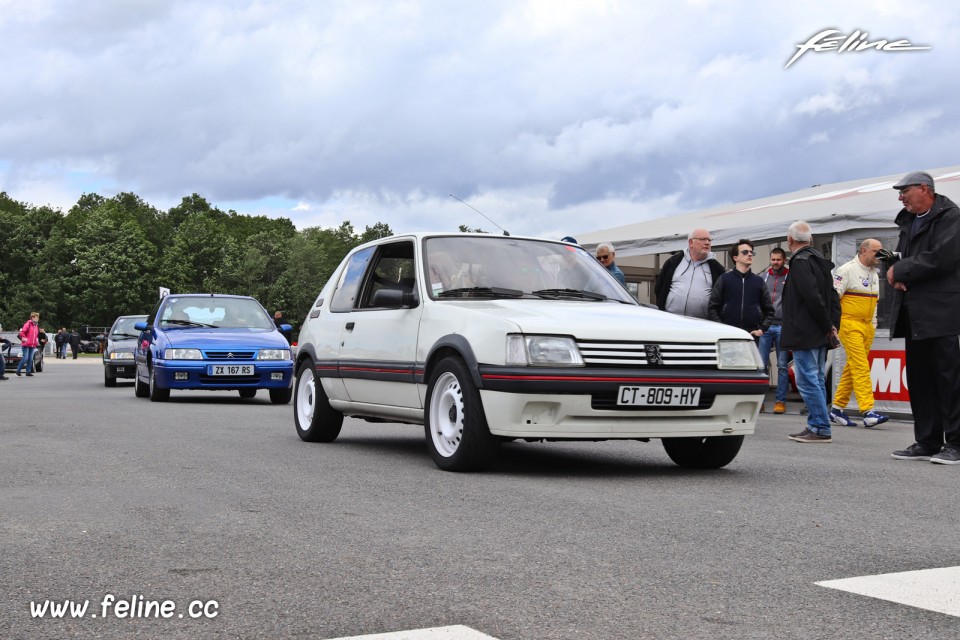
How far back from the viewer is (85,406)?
14.7 meters

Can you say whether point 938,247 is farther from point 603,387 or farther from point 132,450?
point 132,450

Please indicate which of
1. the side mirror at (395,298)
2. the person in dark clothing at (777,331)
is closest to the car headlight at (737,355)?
the side mirror at (395,298)

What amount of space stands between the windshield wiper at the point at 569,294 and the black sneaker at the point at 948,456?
2.47 metres

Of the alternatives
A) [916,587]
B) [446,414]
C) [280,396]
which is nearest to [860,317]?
[446,414]

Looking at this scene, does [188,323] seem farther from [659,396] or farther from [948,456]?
[948,456]

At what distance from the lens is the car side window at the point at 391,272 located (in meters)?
8.44

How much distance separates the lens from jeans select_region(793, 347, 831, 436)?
32.2 ft

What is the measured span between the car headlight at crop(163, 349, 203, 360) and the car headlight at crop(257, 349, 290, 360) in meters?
0.79

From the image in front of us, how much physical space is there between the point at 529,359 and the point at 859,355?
262 inches

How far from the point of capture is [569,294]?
8008 millimetres

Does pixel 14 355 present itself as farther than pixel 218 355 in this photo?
Yes

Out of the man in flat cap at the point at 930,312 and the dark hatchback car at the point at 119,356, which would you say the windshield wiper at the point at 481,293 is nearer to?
the man in flat cap at the point at 930,312

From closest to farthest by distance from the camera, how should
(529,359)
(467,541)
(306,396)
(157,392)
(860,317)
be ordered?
(467,541) < (529,359) < (306,396) < (860,317) < (157,392)

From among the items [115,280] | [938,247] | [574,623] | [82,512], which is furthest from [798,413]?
[115,280]
